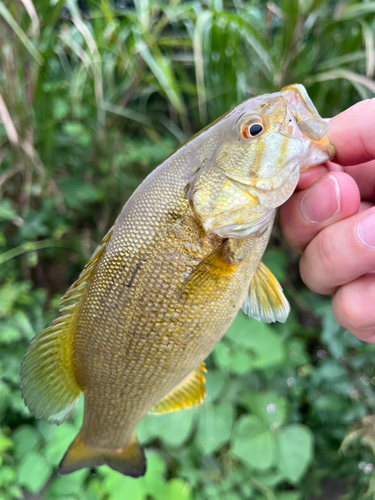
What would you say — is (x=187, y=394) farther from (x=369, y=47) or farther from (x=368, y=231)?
(x=369, y=47)

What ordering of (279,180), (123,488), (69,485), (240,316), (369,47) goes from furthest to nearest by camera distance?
(240,316)
(69,485)
(123,488)
(369,47)
(279,180)

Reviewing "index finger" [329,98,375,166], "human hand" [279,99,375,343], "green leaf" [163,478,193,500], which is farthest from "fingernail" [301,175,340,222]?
"green leaf" [163,478,193,500]

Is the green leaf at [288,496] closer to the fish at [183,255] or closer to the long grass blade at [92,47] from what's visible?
the fish at [183,255]

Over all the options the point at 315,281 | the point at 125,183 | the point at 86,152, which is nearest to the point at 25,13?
the point at 86,152

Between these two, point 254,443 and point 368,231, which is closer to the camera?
point 368,231

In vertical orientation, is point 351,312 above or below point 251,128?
below

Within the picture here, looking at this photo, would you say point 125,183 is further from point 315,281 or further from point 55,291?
point 315,281

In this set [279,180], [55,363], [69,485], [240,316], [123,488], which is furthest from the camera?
[240,316]

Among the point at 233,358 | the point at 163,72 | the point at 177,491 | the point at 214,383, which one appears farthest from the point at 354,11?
the point at 177,491
